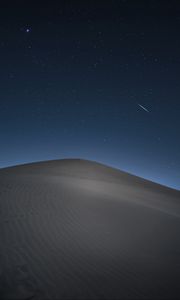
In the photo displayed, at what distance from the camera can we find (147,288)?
3789 millimetres

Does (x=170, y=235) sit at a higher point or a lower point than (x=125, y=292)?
higher

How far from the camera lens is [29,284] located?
3.47m

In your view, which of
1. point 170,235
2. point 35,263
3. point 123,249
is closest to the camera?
point 35,263

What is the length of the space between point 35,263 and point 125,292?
168 cm

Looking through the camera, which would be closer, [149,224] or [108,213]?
[149,224]

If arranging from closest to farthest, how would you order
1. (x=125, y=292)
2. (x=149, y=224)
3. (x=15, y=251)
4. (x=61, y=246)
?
(x=125, y=292) < (x=15, y=251) < (x=61, y=246) < (x=149, y=224)

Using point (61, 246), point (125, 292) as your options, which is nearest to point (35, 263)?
point (61, 246)

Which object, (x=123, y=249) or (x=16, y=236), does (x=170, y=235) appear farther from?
(x=16, y=236)

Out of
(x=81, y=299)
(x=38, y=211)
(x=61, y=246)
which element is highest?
(x=38, y=211)

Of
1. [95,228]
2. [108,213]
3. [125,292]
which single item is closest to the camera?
[125,292]

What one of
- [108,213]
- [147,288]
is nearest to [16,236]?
[147,288]

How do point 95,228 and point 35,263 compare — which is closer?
point 35,263

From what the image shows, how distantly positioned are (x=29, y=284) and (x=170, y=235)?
5.32 m

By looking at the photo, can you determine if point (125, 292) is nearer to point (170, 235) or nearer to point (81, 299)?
point (81, 299)
